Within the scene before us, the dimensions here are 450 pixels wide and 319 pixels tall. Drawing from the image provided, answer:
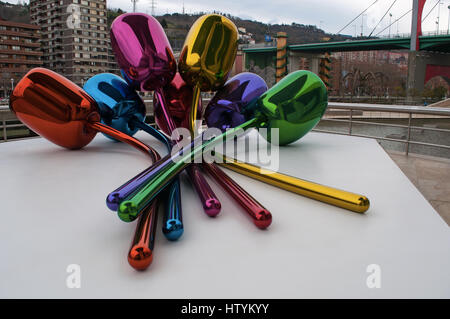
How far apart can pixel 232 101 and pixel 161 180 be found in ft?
4.00

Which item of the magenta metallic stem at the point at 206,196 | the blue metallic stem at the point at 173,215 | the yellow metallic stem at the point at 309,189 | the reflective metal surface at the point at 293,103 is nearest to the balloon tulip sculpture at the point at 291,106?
the reflective metal surface at the point at 293,103

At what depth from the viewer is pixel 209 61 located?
2.12 meters

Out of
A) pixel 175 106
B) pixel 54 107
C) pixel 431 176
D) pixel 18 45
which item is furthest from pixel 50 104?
pixel 18 45

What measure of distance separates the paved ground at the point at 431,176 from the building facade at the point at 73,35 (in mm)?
26376

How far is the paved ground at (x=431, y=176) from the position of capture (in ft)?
11.2

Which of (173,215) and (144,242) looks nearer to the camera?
(144,242)

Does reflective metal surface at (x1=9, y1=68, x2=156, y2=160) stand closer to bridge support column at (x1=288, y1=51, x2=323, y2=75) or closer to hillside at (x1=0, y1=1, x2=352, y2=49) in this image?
hillside at (x1=0, y1=1, x2=352, y2=49)

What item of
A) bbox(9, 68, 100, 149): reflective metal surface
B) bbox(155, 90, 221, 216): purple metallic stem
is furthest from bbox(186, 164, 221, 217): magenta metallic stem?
bbox(9, 68, 100, 149): reflective metal surface

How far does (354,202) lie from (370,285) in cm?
45

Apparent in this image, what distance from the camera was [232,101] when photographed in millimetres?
2344

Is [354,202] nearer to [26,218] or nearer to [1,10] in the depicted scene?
[26,218]

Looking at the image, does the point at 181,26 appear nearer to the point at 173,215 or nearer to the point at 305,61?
the point at 305,61
